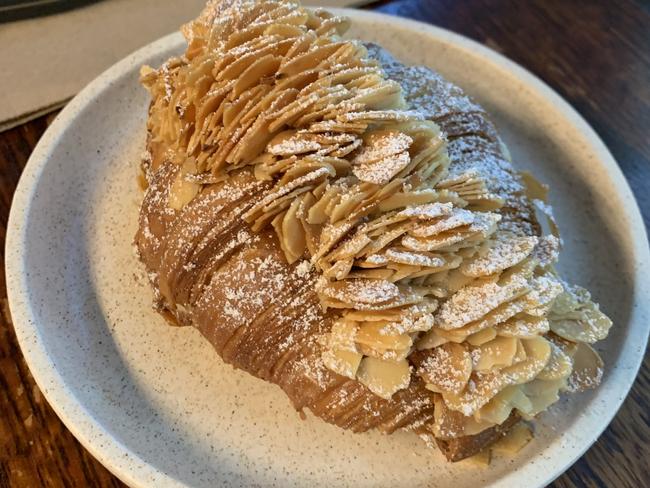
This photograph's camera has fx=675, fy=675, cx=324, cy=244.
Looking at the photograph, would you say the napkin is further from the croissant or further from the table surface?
the croissant

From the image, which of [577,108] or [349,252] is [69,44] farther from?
[577,108]

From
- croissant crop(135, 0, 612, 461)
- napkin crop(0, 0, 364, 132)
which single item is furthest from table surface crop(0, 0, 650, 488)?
croissant crop(135, 0, 612, 461)

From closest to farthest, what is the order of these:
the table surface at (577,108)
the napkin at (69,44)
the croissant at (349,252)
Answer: the croissant at (349,252) → the table surface at (577,108) → the napkin at (69,44)

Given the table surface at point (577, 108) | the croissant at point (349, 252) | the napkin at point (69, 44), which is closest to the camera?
the croissant at point (349, 252)

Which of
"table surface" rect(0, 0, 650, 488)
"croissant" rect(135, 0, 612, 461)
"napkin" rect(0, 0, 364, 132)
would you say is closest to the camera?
"croissant" rect(135, 0, 612, 461)

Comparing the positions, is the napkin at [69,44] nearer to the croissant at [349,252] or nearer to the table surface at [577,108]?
the table surface at [577,108]

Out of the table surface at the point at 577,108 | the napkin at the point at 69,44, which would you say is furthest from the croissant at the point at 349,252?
the napkin at the point at 69,44

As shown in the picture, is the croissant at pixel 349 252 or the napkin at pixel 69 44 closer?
the croissant at pixel 349 252
